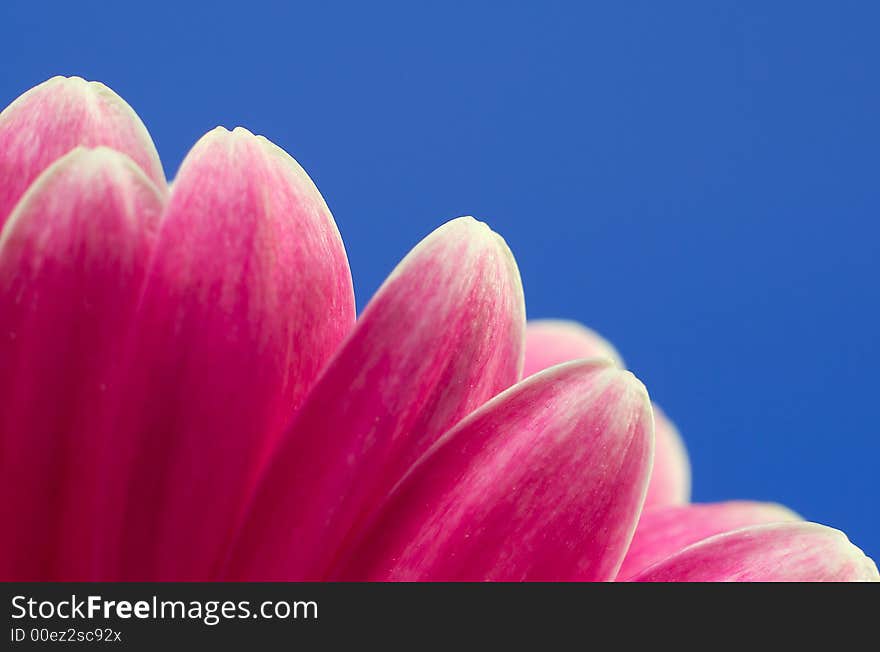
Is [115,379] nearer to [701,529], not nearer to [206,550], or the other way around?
[206,550]

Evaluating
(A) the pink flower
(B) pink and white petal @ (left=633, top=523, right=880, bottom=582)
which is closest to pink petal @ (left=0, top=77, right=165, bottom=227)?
(A) the pink flower

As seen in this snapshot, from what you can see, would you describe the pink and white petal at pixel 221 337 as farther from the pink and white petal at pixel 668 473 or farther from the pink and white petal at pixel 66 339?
the pink and white petal at pixel 668 473

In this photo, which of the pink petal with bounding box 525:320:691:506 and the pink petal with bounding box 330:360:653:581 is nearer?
the pink petal with bounding box 330:360:653:581

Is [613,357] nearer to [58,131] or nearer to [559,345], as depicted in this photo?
[559,345]

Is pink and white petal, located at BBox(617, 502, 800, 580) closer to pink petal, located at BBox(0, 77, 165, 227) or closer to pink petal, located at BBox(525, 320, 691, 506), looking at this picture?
pink petal, located at BBox(525, 320, 691, 506)

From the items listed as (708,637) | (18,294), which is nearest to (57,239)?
(18,294)

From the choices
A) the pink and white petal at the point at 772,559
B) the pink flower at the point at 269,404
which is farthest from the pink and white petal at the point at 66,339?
the pink and white petal at the point at 772,559
